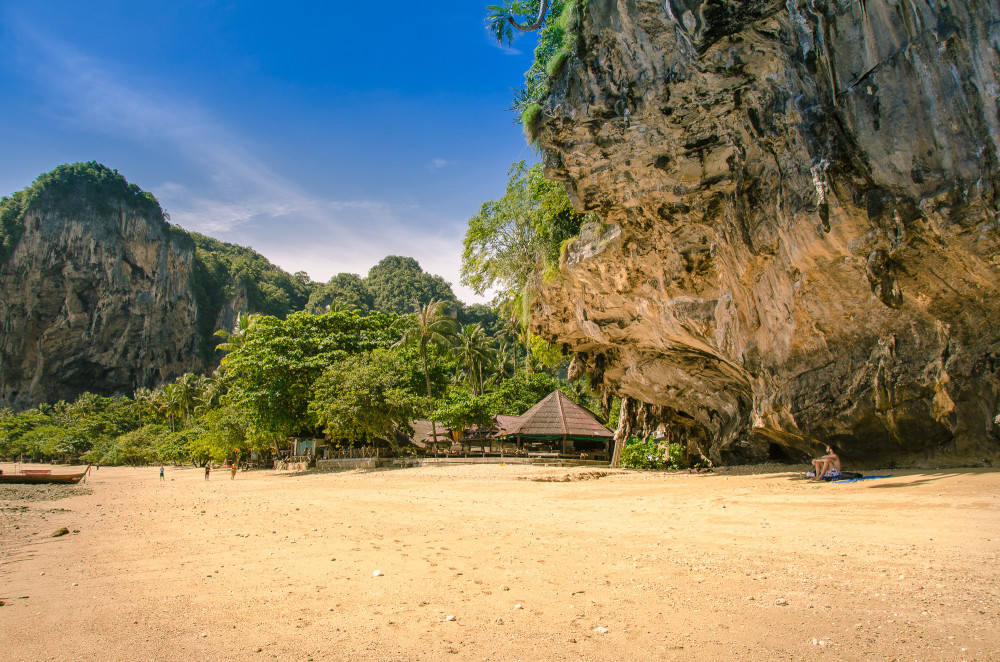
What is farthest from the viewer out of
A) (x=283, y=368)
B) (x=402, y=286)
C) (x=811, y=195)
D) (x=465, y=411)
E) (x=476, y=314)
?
(x=402, y=286)

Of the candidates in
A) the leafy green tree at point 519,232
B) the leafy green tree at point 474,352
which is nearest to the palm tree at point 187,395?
the leafy green tree at point 474,352

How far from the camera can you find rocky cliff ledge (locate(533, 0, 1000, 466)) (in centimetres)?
728

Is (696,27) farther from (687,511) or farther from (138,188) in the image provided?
(138,188)

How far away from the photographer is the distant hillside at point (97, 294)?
214ft

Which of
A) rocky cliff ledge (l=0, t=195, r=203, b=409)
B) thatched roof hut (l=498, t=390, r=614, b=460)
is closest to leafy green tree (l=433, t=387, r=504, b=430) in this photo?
thatched roof hut (l=498, t=390, r=614, b=460)

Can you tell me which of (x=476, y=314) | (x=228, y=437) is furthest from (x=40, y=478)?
(x=476, y=314)

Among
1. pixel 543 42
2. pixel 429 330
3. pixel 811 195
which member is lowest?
pixel 811 195

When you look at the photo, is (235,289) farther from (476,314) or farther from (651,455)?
(651,455)

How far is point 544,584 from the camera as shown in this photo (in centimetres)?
413

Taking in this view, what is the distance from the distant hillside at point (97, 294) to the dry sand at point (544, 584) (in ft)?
175

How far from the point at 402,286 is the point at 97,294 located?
38.7 meters

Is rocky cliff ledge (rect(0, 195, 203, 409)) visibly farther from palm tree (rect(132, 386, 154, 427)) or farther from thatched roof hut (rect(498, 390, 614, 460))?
thatched roof hut (rect(498, 390, 614, 460))

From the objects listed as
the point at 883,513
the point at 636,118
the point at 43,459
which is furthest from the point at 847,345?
the point at 43,459

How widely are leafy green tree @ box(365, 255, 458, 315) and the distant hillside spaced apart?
0.79 ft
